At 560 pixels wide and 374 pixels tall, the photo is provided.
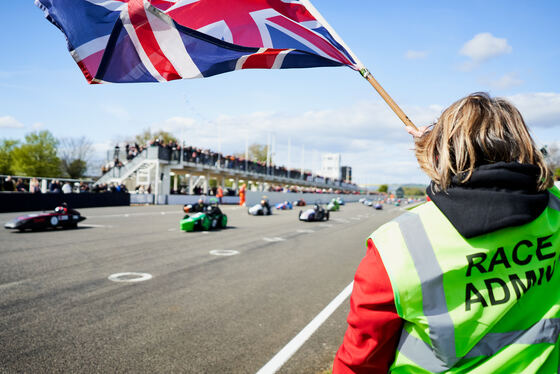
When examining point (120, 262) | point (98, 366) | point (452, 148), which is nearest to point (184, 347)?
point (98, 366)

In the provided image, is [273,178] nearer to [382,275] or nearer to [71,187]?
[71,187]

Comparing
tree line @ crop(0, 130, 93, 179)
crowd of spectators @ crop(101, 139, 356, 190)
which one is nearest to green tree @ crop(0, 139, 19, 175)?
tree line @ crop(0, 130, 93, 179)

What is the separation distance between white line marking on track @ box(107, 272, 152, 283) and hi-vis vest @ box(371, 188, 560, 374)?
18.1 feet

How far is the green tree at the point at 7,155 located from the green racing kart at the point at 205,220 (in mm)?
49850

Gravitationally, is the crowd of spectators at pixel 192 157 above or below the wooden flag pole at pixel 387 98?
above

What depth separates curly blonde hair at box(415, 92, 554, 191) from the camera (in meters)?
1.31

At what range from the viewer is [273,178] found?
52938 millimetres

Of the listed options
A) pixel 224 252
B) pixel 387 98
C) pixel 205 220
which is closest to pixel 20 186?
pixel 205 220

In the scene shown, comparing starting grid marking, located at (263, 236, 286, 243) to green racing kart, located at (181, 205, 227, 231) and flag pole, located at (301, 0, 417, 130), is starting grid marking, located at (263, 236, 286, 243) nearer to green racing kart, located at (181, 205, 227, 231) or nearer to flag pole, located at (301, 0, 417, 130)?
green racing kart, located at (181, 205, 227, 231)

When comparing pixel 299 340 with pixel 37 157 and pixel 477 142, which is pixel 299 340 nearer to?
pixel 477 142

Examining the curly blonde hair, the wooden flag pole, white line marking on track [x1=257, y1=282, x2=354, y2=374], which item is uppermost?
the wooden flag pole

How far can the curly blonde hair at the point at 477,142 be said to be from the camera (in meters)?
1.31

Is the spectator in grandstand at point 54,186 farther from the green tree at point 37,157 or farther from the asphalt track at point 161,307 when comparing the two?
the green tree at point 37,157

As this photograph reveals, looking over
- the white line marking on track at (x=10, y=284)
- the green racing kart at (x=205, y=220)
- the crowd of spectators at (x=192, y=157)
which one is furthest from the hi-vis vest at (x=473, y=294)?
the crowd of spectators at (x=192, y=157)
